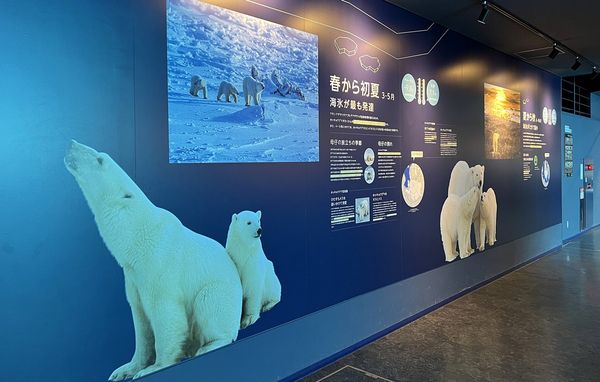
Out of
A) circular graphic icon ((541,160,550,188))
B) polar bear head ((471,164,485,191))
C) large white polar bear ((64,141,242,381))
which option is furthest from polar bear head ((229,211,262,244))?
circular graphic icon ((541,160,550,188))

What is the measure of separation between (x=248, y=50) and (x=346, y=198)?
140 centimetres

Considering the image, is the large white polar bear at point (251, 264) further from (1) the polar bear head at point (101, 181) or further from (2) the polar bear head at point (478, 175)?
(2) the polar bear head at point (478, 175)

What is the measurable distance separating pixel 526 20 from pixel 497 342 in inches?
129

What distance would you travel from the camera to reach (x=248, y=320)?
2932mm

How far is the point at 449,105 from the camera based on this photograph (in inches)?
197

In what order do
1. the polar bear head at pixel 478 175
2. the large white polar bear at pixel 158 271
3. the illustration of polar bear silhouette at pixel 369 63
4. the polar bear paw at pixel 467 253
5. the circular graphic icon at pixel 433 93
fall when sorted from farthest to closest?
the polar bear head at pixel 478 175, the polar bear paw at pixel 467 253, the circular graphic icon at pixel 433 93, the illustration of polar bear silhouette at pixel 369 63, the large white polar bear at pixel 158 271

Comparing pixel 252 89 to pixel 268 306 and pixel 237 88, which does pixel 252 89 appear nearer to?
pixel 237 88

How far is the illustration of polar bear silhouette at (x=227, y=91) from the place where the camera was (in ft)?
9.01

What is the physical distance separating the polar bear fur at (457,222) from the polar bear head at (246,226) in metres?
2.60

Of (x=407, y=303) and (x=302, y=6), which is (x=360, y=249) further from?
(x=302, y=6)

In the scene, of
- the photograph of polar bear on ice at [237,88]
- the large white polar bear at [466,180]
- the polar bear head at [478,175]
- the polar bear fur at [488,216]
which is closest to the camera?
the photograph of polar bear on ice at [237,88]

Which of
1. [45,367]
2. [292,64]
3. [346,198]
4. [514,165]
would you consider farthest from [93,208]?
[514,165]

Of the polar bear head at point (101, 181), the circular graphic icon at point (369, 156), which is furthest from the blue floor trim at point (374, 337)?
the polar bear head at point (101, 181)

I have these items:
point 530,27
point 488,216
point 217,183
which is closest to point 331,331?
point 217,183
